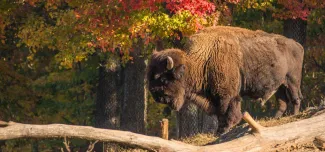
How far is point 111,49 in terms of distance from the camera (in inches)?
991

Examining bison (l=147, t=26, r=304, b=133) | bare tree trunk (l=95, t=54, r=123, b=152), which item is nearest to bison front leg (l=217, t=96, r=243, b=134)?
bison (l=147, t=26, r=304, b=133)

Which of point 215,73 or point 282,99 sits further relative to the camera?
point 282,99

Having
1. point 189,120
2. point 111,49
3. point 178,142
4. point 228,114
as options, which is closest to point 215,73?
point 228,114

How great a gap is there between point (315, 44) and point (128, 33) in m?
13.2

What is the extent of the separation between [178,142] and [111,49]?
1274 cm

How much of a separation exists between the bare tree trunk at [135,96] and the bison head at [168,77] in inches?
438

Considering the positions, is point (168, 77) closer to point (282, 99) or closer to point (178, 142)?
point (282, 99)

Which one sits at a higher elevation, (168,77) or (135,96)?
(168,77)

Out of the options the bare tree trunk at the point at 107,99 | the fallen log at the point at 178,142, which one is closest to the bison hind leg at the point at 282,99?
the fallen log at the point at 178,142

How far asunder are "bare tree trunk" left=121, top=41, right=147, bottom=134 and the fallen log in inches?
598

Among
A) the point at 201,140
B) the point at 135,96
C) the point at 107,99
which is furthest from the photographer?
the point at 107,99

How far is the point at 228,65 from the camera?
58.6 feet

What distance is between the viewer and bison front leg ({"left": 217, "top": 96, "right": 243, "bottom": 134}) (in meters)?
17.8

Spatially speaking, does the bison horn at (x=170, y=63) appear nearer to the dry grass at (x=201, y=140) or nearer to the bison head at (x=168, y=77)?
the bison head at (x=168, y=77)
